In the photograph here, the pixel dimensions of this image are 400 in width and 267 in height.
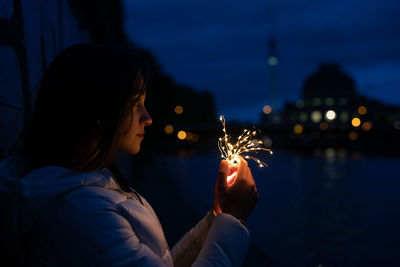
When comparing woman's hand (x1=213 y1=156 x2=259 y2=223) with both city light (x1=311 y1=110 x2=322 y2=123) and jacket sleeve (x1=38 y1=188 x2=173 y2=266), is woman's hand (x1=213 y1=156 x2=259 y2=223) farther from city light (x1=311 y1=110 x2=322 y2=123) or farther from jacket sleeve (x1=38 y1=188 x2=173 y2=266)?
city light (x1=311 y1=110 x2=322 y2=123)

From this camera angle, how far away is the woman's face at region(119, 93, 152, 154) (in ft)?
6.34

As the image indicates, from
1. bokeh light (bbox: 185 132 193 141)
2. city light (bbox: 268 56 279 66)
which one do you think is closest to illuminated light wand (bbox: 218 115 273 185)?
bokeh light (bbox: 185 132 193 141)

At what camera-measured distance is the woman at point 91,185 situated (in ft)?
4.94

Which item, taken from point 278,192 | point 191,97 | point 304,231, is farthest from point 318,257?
point 191,97

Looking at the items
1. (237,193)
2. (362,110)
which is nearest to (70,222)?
(237,193)

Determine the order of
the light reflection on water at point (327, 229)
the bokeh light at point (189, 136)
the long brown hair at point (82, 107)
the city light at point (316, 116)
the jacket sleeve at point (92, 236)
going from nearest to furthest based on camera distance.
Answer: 1. the jacket sleeve at point (92, 236)
2. the long brown hair at point (82, 107)
3. the light reflection on water at point (327, 229)
4. the bokeh light at point (189, 136)
5. the city light at point (316, 116)

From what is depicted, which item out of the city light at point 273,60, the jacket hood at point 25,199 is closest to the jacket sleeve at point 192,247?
the jacket hood at point 25,199

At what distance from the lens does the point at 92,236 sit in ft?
4.87

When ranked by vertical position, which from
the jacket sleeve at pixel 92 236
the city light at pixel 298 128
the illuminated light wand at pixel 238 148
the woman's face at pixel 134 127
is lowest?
the city light at pixel 298 128

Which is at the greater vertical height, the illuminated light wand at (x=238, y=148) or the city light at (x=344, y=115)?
the illuminated light wand at (x=238, y=148)

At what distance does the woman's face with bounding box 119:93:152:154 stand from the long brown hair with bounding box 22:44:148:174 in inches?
4.1

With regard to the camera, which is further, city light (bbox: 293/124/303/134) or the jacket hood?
city light (bbox: 293/124/303/134)

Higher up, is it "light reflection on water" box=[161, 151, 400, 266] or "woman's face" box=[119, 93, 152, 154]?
"woman's face" box=[119, 93, 152, 154]

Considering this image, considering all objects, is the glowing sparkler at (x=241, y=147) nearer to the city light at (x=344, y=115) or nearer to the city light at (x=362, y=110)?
the city light at (x=362, y=110)
